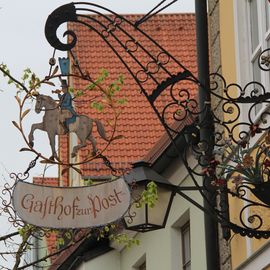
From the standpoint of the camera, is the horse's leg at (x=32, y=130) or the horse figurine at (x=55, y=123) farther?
the horse figurine at (x=55, y=123)

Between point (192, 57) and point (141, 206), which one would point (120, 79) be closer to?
point (141, 206)

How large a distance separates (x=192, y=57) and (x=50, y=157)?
57.0 ft

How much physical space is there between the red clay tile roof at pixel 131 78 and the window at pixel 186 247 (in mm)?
5064

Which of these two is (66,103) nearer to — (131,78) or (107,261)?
(107,261)

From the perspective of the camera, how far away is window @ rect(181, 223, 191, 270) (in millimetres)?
17625

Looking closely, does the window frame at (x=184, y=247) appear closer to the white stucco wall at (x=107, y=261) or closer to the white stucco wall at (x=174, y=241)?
the white stucco wall at (x=174, y=241)

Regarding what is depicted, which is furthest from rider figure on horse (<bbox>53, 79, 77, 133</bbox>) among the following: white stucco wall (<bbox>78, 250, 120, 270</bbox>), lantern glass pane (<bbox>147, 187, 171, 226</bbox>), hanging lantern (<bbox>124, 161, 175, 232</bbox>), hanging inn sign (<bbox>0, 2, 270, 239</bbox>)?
white stucco wall (<bbox>78, 250, 120, 270</bbox>)

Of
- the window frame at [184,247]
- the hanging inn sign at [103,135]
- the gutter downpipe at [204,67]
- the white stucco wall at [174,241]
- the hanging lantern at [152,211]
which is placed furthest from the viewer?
the window frame at [184,247]

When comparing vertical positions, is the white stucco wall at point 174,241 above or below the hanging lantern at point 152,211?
above

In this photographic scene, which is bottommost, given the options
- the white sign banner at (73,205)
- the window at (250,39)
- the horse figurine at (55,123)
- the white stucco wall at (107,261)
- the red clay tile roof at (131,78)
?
the white sign banner at (73,205)

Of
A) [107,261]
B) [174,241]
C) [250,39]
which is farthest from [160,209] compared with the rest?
[107,261]

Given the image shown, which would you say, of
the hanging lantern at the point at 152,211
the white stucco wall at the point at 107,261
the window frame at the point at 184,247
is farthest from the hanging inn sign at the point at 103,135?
A: the white stucco wall at the point at 107,261

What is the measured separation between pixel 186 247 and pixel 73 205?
25.7ft

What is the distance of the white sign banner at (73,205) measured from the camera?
1002 cm
